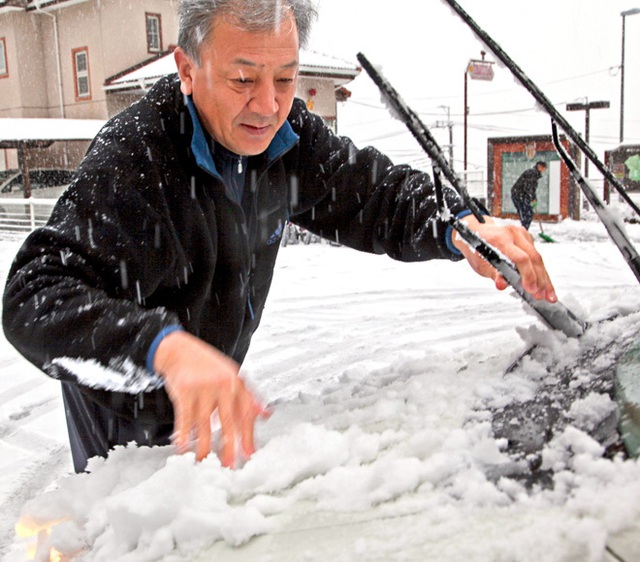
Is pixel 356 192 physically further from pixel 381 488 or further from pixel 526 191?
pixel 526 191

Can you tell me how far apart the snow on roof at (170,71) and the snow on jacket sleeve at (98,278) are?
665 inches

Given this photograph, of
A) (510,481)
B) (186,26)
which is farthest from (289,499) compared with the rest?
(186,26)

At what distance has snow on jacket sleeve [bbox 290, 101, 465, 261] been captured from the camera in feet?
7.73

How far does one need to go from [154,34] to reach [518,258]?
21872mm

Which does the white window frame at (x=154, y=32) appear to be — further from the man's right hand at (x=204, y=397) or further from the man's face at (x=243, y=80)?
the man's right hand at (x=204, y=397)

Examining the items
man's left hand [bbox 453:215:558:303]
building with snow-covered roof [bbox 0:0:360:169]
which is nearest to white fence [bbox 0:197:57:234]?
building with snow-covered roof [bbox 0:0:360:169]

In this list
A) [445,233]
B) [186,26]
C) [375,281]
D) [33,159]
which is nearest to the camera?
[186,26]

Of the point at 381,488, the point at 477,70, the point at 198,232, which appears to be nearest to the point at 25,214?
the point at 477,70

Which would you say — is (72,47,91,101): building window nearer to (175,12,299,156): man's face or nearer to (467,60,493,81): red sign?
(467,60,493,81): red sign

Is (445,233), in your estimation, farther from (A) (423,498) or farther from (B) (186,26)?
(A) (423,498)

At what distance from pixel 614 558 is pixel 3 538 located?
8.61 feet

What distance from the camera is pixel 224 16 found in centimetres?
169

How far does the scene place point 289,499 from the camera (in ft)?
3.73

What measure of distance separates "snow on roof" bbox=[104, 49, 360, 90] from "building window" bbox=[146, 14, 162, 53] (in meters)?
1.25
